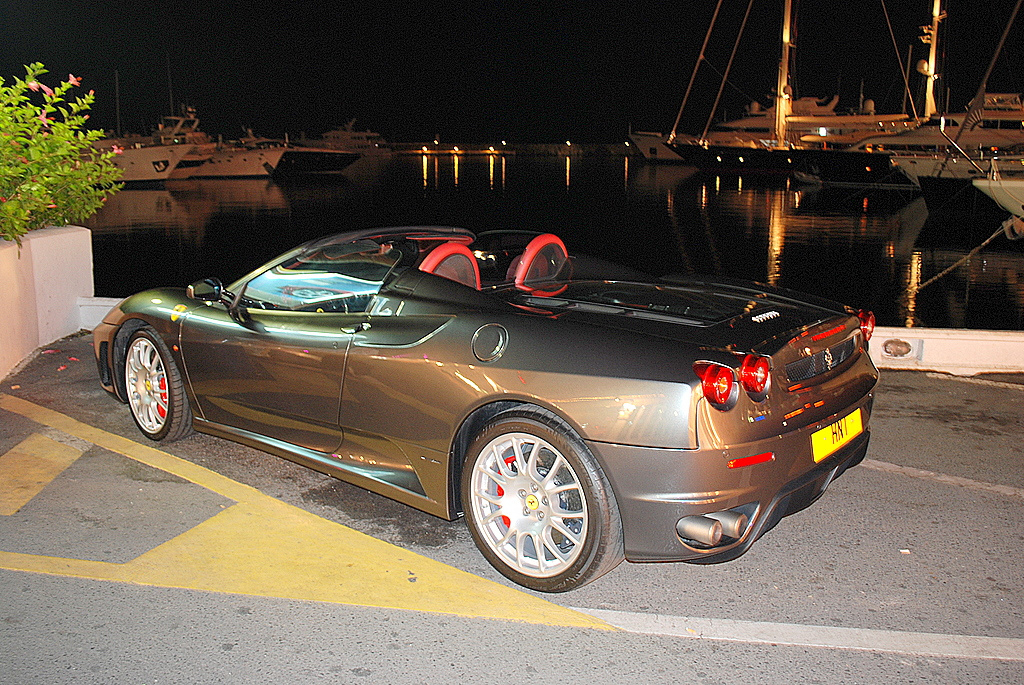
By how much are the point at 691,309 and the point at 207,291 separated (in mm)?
2671

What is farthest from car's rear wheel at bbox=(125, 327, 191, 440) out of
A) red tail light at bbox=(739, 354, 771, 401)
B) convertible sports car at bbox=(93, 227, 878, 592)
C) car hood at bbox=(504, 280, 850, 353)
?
red tail light at bbox=(739, 354, 771, 401)

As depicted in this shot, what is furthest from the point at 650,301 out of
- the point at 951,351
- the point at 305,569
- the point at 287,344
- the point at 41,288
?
the point at 41,288

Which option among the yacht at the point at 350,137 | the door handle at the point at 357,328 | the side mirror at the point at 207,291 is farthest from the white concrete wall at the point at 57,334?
the yacht at the point at 350,137

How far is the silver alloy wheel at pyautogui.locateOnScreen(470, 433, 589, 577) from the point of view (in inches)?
134

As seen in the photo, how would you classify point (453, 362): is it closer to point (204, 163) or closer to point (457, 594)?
point (457, 594)

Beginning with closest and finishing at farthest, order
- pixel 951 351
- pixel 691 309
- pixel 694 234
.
Result: pixel 691 309 → pixel 951 351 → pixel 694 234

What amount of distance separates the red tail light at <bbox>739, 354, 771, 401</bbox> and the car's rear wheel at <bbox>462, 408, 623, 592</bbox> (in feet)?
2.04

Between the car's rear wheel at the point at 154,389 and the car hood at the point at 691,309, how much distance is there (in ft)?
6.83

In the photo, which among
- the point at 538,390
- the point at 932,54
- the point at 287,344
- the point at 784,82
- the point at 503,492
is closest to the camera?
the point at 538,390

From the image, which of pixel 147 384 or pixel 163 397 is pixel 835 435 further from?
pixel 147 384

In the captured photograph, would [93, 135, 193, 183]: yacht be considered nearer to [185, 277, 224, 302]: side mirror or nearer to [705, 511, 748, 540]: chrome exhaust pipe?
[185, 277, 224, 302]: side mirror

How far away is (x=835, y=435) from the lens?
3.61 metres

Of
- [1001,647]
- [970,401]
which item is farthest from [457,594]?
[970,401]

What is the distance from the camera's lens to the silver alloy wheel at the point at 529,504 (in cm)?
341
